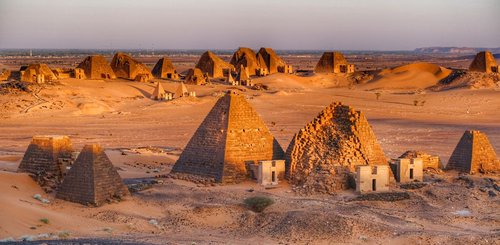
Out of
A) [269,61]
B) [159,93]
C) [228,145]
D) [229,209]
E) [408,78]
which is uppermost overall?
[228,145]

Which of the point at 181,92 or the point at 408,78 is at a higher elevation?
the point at 181,92

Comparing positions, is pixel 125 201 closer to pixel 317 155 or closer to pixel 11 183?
pixel 11 183

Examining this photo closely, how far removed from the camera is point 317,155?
52.2ft

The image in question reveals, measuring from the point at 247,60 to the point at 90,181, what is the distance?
43.6 metres

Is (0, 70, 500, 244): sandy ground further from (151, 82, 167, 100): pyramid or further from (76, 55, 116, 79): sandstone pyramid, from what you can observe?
(76, 55, 116, 79): sandstone pyramid

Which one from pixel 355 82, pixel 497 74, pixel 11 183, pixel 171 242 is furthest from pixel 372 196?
pixel 355 82

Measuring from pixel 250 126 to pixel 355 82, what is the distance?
4105 cm

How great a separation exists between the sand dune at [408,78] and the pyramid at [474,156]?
35197mm

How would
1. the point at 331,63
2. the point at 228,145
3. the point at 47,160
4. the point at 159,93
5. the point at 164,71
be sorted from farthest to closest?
the point at 331,63 → the point at 164,71 → the point at 159,93 → the point at 228,145 → the point at 47,160

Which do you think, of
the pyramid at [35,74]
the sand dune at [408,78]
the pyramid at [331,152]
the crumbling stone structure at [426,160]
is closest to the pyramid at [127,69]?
the pyramid at [35,74]

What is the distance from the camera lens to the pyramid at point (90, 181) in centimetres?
1352

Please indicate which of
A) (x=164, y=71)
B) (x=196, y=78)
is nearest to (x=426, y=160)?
(x=196, y=78)

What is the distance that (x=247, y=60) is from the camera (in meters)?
56.7

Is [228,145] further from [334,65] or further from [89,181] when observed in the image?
[334,65]
